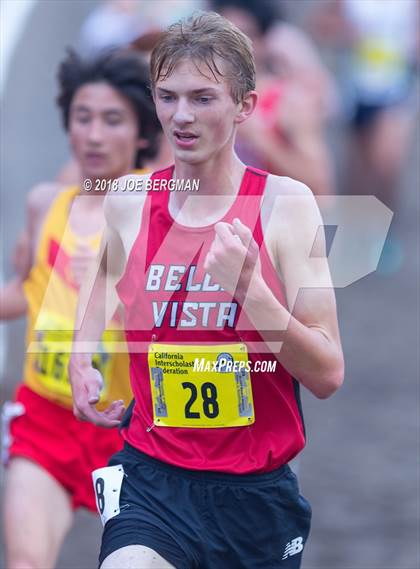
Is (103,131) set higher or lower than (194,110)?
higher

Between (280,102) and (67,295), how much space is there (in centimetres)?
311

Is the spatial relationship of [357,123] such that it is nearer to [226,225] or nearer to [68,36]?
[68,36]

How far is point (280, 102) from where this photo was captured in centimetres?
770

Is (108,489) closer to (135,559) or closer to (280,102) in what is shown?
(135,559)

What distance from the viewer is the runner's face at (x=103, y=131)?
16.3ft

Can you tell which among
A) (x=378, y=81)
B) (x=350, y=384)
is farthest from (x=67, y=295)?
(x=378, y=81)

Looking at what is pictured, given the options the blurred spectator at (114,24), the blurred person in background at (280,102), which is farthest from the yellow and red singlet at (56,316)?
the blurred spectator at (114,24)

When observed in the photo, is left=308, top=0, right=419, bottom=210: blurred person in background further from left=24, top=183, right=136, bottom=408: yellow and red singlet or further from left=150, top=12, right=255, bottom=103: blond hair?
left=150, top=12, right=255, bottom=103: blond hair

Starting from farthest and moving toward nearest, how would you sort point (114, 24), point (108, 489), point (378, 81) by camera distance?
point (378, 81), point (114, 24), point (108, 489)

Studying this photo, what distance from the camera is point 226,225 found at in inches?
134

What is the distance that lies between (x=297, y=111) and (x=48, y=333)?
10.6ft

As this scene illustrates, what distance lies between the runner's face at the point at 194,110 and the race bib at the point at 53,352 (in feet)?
4.21

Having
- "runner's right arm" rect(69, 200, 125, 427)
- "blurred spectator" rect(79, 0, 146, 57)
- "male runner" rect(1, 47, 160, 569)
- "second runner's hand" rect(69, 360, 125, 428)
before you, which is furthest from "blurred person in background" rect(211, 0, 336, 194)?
"second runner's hand" rect(69, 360, 125, 428)

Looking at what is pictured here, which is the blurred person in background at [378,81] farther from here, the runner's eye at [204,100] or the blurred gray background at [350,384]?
the runner's eye at [204,100]
